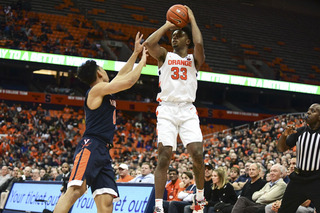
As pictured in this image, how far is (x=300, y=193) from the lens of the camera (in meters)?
6.63

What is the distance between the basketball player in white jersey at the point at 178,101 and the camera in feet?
21.4

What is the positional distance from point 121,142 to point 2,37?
30.6 ft

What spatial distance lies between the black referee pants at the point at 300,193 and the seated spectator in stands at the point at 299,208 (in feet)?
4.47

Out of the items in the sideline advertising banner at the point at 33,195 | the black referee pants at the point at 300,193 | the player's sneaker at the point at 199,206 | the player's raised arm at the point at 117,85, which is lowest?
the sideline advertising banner at the point at 33,195

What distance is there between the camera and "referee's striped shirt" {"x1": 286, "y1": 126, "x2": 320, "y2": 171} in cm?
668

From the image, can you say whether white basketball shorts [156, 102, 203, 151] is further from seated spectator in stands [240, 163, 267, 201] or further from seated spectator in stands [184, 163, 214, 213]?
seated spectator in stands [184, 163, 214, 213]

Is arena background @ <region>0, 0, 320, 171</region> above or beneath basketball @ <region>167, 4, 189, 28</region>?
above

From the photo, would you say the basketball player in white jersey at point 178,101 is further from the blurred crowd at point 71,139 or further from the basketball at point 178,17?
the blurred crowd at point 71,139

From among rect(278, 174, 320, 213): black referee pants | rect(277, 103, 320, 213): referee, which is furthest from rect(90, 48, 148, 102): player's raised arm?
rect(278, 174, 320, 213): black referee pants

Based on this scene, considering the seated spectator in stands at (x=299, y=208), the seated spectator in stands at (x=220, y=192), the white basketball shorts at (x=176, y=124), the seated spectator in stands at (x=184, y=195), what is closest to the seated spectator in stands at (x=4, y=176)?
the seated spectator in stands at (x=184, y=195)

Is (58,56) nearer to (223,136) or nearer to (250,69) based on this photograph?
(223,136)

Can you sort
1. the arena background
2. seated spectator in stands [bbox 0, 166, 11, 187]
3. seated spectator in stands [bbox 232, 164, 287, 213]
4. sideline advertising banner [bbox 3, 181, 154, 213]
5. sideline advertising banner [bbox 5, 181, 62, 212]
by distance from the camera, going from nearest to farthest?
seated spectator in stands [bbox 232, 164, 287, 213] → sideline advertising banner [bbox 3, 181, 154, 213] → sideline advertising banner [bbox 5, 181, 62, 212] → seated spectator in stands [bbox 0, 166, 11, 187] → the arena background

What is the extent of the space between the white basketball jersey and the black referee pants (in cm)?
184

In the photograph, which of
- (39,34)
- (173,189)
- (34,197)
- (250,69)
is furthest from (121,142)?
(173,189)
